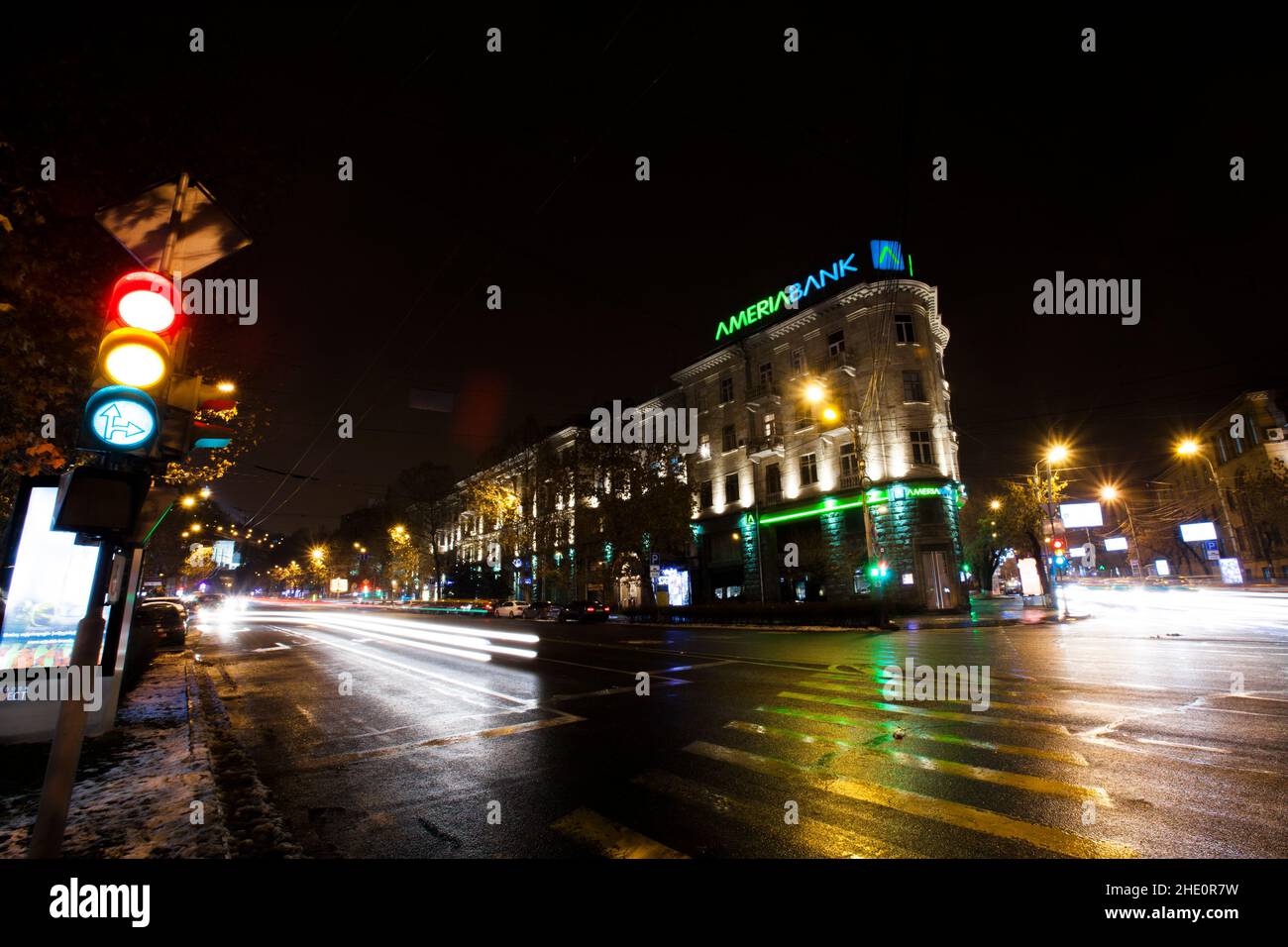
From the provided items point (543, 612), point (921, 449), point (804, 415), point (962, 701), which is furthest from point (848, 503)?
point (962, 701)

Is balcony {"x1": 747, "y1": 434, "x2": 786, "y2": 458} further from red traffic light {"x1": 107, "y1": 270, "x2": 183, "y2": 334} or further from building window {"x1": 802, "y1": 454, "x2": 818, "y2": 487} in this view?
red traffic light {"x1": 107, "y1": 270, "x2": 183, "y2": 334}

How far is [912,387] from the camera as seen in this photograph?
106ft

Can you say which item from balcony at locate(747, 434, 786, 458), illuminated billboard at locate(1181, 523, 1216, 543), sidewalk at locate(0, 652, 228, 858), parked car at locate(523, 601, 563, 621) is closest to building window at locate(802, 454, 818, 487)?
balcony at locate(747, 434, 786, 458)

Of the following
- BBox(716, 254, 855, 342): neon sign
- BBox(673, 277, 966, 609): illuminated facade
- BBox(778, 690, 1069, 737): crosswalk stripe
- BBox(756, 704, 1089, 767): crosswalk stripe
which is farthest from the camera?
BBox(716, 254, 855, 342): neon sign

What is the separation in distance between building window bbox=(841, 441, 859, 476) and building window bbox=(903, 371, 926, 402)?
406 cm

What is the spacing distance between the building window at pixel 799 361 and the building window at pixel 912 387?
6506 millimetres

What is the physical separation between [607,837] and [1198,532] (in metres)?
73.2

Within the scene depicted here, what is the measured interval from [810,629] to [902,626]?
12.6 ft

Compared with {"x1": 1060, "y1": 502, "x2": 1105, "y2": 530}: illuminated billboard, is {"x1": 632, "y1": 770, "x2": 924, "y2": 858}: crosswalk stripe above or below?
below

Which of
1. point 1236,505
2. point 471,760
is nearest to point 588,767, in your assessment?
point 471,760

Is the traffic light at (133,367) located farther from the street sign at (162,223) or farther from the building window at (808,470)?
the building window at (808,470)

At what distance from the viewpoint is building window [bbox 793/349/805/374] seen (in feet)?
120

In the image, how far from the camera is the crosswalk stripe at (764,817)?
11.8 ft

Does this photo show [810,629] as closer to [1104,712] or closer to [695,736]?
[1104,712]
